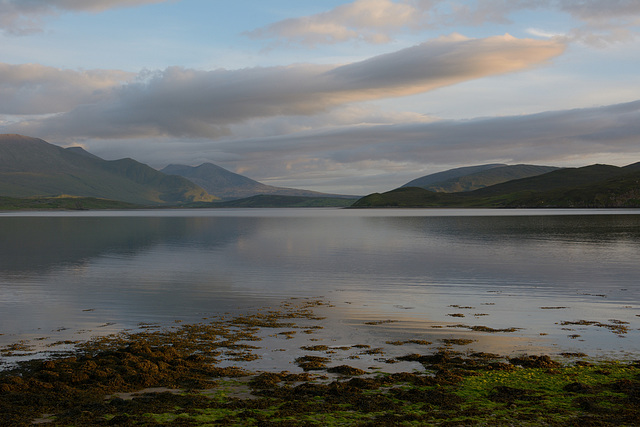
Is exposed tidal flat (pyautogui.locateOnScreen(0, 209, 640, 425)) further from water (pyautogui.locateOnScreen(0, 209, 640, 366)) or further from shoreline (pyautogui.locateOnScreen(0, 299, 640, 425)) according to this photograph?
water (pyautogui.locateOnScreen(0, 209, 640, 366))

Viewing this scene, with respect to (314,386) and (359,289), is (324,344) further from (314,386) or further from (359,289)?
(359,289)

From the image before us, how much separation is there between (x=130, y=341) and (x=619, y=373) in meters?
19.7

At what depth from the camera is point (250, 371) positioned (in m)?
18.0

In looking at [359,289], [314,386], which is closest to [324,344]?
[314,386]

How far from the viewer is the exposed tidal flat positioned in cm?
1450

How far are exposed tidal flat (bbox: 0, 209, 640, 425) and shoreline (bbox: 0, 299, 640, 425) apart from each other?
2.8 inches

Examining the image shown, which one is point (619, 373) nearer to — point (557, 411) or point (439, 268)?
point (557, 411)

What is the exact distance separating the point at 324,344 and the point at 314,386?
5883 millimetres

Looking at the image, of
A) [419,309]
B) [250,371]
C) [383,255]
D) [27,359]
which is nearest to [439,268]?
[383,255]

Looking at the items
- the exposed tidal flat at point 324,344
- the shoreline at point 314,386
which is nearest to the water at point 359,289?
the exposed tidal flat at point 324,344

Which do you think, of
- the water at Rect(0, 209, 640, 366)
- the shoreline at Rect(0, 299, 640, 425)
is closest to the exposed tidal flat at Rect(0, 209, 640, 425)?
the shoreline at Rect(0, 299, 640, 425)

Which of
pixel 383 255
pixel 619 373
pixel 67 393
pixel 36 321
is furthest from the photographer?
pixel 383 255

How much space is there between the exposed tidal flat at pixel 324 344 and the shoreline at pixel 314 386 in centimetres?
7

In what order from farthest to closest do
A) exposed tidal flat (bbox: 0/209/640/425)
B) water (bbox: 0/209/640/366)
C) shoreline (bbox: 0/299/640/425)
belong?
water (bbox: 0/209/640/366)
exposed tidal flat (bbox: 0/209/640/425)
shoreline (bbox: 0/299/640/425)
